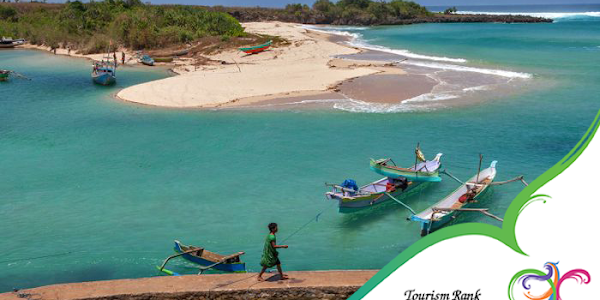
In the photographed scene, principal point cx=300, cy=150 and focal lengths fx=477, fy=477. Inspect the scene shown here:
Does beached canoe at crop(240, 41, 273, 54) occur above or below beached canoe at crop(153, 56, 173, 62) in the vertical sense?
above

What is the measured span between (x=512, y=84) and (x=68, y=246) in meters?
31.0

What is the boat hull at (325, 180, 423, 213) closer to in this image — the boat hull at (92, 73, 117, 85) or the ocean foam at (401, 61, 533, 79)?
the ocean foam at (401, 61, 533, 79)

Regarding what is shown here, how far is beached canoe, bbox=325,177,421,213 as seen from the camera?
47.3ft

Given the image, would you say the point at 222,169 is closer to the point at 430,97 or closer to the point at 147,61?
the point at 430,97

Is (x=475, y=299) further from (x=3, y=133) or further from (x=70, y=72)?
(x=70, y=72)

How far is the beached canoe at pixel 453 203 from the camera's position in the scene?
13.3 metres

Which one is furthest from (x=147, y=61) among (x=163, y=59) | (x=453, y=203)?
(x=453, y=203)

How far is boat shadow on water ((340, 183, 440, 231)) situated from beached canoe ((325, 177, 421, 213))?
0.53 ft

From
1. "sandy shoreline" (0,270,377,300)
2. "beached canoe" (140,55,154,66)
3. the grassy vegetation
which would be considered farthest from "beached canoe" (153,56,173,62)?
"sandy shoreline" (0,270,377,300)

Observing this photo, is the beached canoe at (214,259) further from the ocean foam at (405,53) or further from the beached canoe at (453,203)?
the ocean foam at (405,53)

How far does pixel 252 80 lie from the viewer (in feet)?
117

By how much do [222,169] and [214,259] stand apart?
7.56 metres

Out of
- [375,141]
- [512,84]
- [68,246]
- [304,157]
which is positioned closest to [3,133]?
[68,246]

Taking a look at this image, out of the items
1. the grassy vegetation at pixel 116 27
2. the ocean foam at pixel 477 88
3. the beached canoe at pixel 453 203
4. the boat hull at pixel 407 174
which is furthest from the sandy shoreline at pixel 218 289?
the grassy vegetation at pixel 116 27
